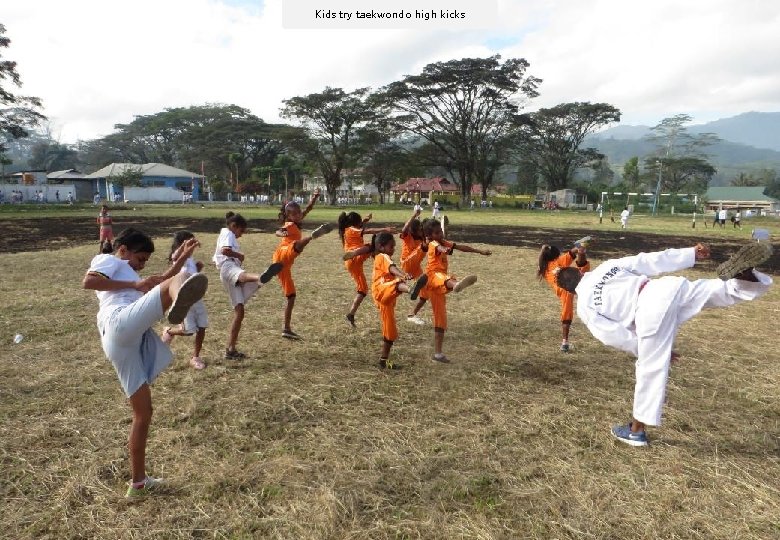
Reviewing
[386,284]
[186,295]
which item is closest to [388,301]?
[386,284]

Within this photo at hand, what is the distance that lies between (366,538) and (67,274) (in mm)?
11843

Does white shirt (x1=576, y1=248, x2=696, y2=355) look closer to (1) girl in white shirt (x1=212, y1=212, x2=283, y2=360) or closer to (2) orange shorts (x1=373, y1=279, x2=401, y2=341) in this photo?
(2) orange shorts (x1=373, y1=279, x2=401, y2=341)

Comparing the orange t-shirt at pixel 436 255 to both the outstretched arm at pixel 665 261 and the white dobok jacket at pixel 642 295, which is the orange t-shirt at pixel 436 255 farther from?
the outstretched arm at pixel 665 261

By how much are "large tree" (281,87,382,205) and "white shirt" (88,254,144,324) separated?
201 feet

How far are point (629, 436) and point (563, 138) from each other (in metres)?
77.2

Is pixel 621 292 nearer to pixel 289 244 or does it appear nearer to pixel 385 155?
pixel 289 244

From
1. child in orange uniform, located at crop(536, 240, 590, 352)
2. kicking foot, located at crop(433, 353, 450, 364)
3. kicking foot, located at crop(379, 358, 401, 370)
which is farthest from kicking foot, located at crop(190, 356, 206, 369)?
child in orange uniform, located at crop(536, 240, 590, 352)

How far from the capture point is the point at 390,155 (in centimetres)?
6488

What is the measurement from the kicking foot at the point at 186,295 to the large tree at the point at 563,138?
6778 centimetres

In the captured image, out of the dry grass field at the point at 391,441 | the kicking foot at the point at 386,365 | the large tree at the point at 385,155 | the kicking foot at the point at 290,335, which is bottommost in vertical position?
the dry grass field at the point at 391,441

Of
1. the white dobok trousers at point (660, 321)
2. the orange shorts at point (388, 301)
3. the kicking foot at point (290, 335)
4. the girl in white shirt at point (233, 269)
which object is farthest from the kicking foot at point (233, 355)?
the white dobok trousers at point (660, 321)

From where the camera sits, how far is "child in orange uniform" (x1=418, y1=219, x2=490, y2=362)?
5.96 m

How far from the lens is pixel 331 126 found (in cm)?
6462

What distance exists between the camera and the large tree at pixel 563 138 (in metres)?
70.3
